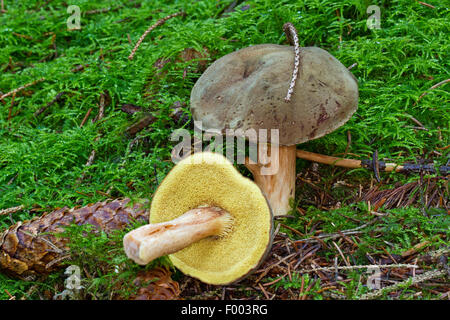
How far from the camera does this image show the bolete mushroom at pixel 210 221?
141cm

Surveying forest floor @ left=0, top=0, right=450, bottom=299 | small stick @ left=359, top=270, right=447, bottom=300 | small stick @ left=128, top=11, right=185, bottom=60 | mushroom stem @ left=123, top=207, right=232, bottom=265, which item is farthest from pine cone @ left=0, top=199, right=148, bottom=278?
small stick @ left=128, top=11, right=185, bottom=60

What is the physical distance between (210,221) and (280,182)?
0.56 m

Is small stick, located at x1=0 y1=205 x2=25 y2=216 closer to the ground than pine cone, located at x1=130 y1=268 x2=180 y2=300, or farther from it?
closer to the ground

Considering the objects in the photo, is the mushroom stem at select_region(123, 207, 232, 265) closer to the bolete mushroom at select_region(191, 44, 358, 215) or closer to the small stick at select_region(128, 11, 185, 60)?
the bolete mushroom at select_region(191, 44, 358, 215)

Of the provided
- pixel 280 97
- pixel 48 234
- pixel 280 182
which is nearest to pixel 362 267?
pixel 280 182

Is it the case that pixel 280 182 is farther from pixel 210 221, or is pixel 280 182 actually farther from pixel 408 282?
pixel 408 282

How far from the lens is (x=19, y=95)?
278cm

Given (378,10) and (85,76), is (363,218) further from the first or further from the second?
(85,76)

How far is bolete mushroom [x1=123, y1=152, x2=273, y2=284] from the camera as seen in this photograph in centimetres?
141

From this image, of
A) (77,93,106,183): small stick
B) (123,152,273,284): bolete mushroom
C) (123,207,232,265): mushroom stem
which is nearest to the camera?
(123,207,232,265): mushroom stem

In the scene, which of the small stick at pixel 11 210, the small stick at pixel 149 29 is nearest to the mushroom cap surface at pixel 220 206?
the small stick at pixel 11 210

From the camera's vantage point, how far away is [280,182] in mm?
1911

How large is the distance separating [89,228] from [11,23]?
211 cm

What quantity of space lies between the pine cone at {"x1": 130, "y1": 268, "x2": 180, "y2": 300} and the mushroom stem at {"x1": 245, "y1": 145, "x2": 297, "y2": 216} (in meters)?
0.60
